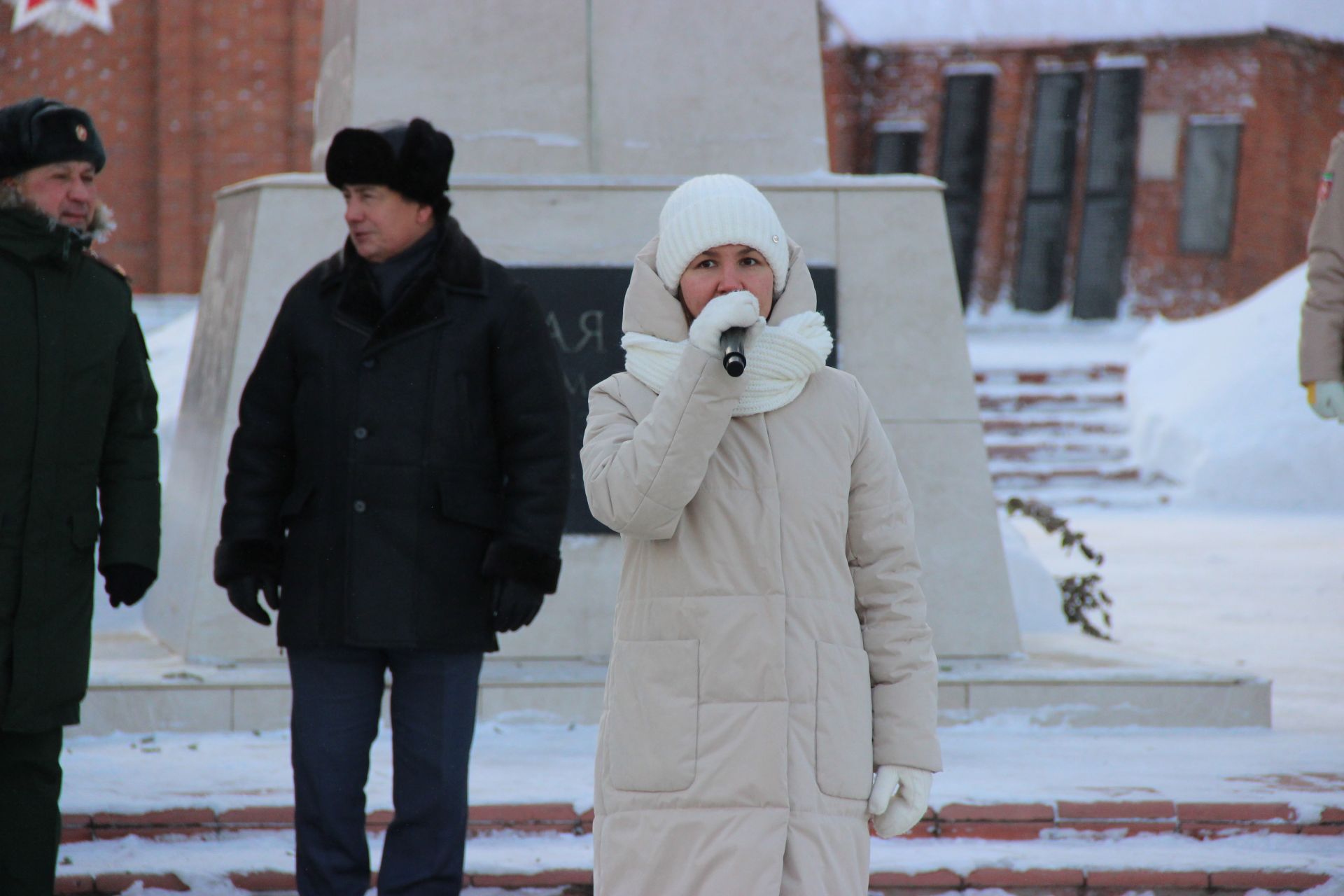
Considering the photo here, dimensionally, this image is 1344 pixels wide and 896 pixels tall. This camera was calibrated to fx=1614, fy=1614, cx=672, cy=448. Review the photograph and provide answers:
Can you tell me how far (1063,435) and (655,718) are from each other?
1623cm

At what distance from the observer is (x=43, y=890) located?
3.09 metres

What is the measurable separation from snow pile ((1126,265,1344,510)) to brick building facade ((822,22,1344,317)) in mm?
3442

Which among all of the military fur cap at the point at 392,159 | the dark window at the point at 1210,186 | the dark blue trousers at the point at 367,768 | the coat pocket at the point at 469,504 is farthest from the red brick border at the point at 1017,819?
the dark window at the point at 1210,186

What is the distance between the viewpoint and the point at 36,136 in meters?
3.20

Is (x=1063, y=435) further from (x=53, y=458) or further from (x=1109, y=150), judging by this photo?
(x=53, y=458)

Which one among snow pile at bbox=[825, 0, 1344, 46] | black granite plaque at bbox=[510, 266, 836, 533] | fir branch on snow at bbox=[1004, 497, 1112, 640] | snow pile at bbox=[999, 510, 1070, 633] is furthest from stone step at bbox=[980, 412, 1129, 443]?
black granite plaque at bbox=[510, 266, 836, 533]

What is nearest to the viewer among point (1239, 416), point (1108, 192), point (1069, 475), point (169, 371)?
point (169, 371)

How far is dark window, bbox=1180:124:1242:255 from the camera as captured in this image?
2256cm

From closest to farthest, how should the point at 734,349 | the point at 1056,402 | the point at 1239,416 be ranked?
the point at 734,349
the point at 1239,416
the point at 1056,402

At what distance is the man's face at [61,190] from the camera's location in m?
3.22

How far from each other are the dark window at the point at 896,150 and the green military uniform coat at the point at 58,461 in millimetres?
21212

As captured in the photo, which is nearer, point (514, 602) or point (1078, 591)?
point (514, 602)

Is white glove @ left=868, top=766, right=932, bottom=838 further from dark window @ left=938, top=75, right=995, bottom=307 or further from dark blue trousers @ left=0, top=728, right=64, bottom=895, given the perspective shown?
dark window @ left=938, top=75, right=995, bottom=307

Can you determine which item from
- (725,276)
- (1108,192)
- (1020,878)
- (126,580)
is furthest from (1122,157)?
(725,276)
